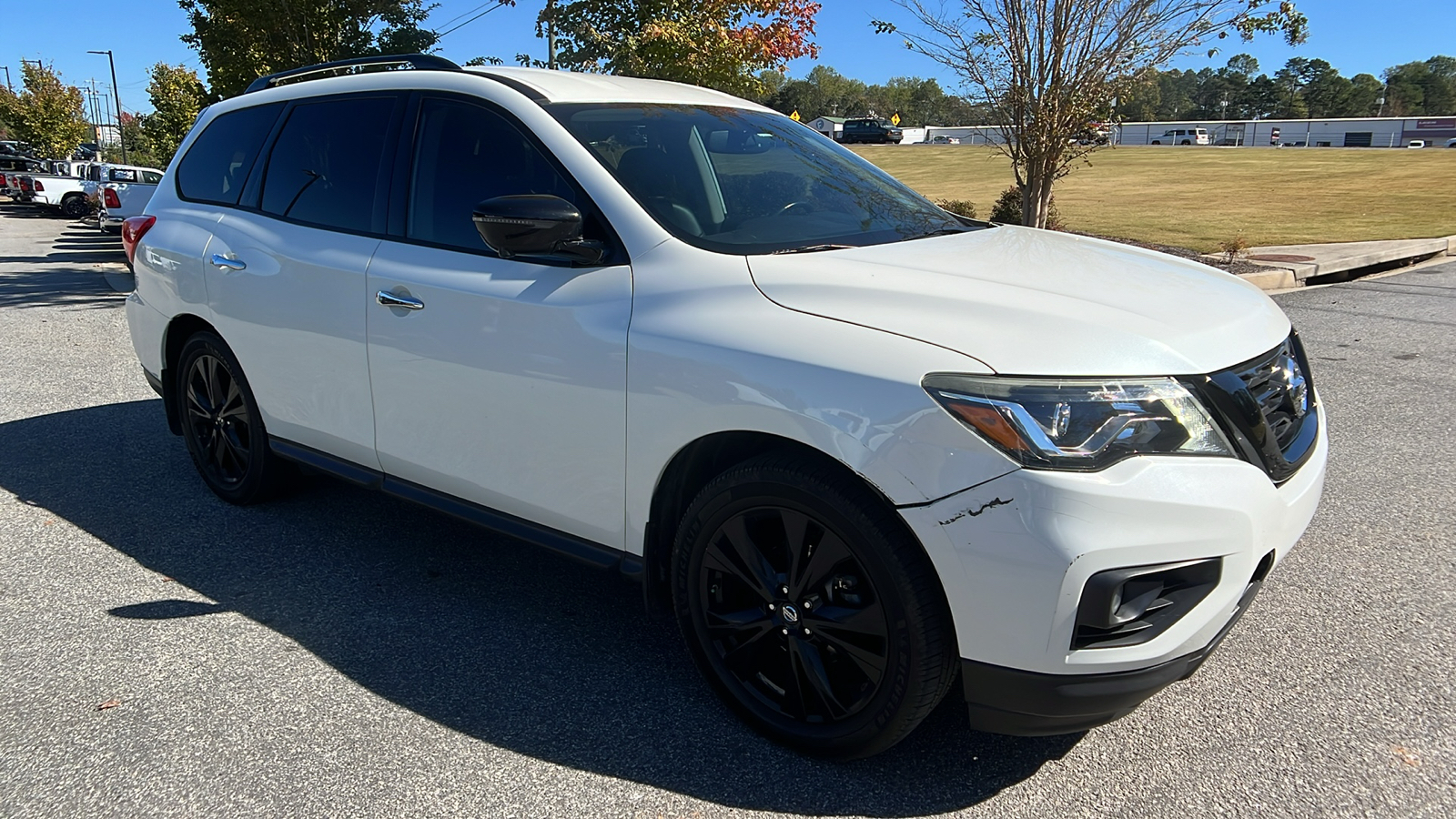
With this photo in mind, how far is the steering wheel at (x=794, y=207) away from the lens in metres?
3.28

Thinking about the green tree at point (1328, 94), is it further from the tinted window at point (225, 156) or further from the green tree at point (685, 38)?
the tinted window at point (225, 156)

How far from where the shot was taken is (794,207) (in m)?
3.35

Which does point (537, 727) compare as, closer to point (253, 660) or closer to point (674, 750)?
point (674, 750)

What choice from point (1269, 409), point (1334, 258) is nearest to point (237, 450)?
point (1269, 409)

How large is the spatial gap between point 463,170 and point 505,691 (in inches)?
68.5

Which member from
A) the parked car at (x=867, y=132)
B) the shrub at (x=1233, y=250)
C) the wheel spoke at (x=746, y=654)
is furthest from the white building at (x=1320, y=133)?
the wheel spoke at (x=746, y=654)

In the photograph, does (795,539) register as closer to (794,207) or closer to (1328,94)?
(794,207)

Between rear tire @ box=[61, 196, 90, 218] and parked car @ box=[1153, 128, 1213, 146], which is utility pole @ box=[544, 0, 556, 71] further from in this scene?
parked car @ box=[1153, 128, 1213, 146]

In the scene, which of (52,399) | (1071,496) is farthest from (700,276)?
(52,399)

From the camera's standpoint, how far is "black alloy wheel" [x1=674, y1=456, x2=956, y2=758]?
7.96 feet

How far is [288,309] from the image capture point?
394cm

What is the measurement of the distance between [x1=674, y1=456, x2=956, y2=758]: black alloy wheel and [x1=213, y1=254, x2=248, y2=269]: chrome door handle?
8.02 feet

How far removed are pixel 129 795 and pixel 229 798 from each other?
0.89ft

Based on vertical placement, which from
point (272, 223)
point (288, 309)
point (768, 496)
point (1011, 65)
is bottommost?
point (768, 496)
